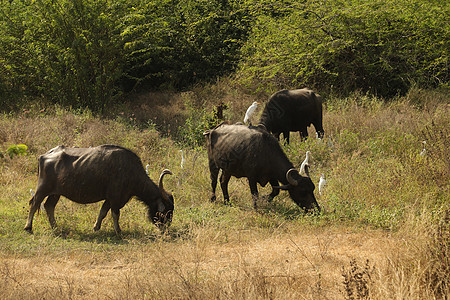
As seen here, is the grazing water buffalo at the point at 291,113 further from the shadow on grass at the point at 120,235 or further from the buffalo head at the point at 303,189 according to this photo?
the shadow on grass at the point at 120,235

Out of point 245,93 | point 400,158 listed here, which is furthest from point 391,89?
point 400,158

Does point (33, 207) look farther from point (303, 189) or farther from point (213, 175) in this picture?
point (303, 189)

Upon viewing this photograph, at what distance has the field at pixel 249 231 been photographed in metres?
5.11

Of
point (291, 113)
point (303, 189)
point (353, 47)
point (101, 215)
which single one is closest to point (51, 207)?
point (101, 215)

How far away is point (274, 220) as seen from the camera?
26.0 ft

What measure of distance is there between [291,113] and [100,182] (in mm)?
6043

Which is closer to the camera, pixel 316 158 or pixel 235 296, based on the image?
pixel 235 296

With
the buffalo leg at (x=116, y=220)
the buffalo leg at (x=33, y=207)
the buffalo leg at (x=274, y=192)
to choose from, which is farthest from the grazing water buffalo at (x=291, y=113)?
the buffalo leg at (x=33, y=207)

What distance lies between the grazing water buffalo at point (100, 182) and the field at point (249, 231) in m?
0.36

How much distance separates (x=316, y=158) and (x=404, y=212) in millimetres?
3557

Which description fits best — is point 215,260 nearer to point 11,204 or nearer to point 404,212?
point 404,212

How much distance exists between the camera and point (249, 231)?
7.64 meters

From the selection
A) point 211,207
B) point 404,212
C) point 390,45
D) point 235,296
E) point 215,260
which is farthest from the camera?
point 390,45

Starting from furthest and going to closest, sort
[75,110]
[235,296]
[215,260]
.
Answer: [75,110] < [215,260] < [235,296]
